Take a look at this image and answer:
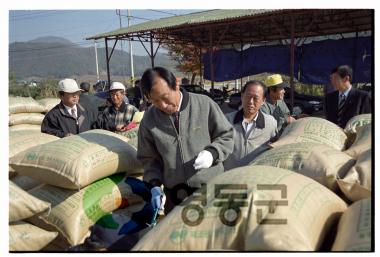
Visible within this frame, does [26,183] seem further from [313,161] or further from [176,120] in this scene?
[313,161]

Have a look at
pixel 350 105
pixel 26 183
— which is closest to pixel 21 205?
pixel 26 183

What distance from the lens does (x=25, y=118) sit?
576cm

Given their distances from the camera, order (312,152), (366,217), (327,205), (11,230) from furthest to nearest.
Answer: (312,152) < (11,230) < (327,205) < (366,217)

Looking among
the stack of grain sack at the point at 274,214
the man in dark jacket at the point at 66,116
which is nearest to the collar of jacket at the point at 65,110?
the man in dark jacket at the point at 66,116

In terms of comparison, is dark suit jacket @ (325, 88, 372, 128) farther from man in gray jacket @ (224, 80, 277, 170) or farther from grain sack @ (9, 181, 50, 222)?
grain sack @ (9, 181, 50, 222)

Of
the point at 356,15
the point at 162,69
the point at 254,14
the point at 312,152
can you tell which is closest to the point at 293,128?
the point at 312,152

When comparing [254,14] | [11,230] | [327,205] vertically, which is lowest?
[11,230]

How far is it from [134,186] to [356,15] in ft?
30.3

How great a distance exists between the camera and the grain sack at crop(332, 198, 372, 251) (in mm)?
1274

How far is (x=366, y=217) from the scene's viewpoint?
137cm

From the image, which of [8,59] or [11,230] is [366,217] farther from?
[11,230]

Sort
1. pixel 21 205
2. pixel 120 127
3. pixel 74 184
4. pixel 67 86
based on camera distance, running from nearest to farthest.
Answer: pixel 21 205 < pixel 74 184 < pixel 67 86 < pixel 120 127

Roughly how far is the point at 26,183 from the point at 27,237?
65 centimetres

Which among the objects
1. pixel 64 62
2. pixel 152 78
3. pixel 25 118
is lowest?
pixel 64 62
